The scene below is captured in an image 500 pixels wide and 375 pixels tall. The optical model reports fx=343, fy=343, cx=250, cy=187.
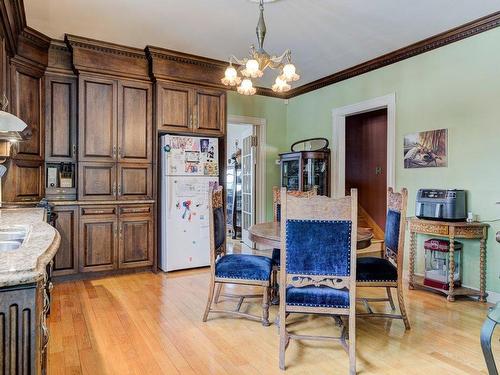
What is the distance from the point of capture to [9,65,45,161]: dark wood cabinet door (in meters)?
3.47

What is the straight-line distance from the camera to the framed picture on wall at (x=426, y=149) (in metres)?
3.68

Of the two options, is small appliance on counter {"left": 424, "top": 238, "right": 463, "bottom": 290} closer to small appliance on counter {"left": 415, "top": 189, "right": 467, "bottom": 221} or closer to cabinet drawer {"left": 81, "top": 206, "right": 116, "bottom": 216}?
small appliance on counter {"left": 415, "top": 189, "right": 467, "bottom": 221}

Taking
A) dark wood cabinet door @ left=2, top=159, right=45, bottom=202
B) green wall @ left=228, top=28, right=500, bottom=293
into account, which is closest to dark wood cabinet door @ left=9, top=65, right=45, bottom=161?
dark wood cabinet door @ left=2, top=159, right=45, bottom=202

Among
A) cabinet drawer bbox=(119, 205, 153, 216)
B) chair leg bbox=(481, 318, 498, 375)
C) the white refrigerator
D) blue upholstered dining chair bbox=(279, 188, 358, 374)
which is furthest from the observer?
the white refrigerator

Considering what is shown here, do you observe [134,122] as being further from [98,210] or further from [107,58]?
[98,210]

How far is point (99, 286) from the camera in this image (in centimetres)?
369

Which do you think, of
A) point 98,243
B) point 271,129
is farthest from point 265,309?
point 271,129

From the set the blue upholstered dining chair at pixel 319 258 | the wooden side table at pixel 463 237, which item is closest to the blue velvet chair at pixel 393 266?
the blue upholstered dining chair at pixel 319 258

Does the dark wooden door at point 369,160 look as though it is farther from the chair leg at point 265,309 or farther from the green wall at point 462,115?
the chair leg at point 265,309

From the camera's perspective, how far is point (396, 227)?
2.71 m

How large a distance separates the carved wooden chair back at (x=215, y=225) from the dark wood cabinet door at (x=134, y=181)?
5.22 ft

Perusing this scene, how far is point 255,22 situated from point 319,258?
2.48m

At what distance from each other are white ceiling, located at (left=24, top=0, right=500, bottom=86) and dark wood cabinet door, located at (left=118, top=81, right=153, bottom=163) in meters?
0.52

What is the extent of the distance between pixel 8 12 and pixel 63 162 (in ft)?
5.64
